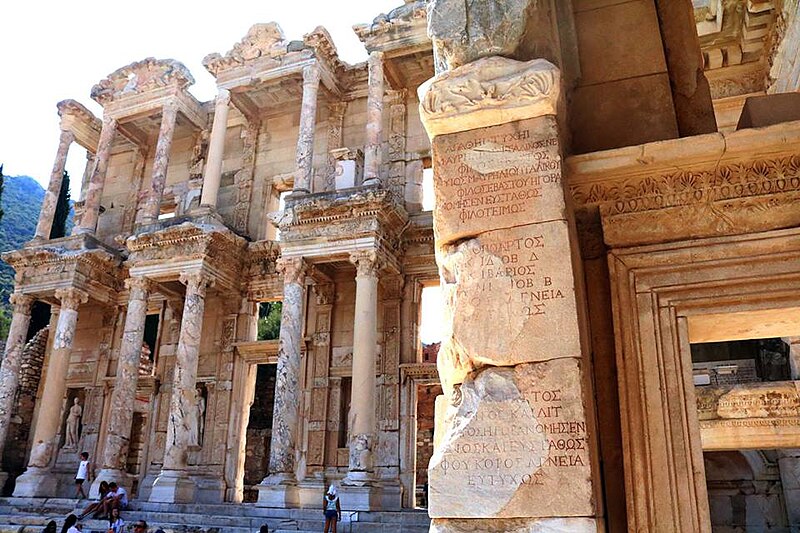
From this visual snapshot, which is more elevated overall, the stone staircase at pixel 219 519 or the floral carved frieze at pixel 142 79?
the floral carved frieze at pixel 142 79

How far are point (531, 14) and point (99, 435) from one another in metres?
18.8

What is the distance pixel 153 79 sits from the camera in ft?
65.7

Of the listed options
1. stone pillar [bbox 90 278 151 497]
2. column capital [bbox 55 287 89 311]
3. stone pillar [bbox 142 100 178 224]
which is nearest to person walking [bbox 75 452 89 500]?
stone pillar [bbox 90 278 151 497]

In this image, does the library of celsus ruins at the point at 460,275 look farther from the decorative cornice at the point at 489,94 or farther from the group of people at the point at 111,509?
the group of people at the point at 111,509

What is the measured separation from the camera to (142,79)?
20.3m

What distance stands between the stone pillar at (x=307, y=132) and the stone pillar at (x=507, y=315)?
13225 millimetres

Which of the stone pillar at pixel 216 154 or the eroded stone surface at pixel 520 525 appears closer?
the eroded stone surface at pixel 520 525

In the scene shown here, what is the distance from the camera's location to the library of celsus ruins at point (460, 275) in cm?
342

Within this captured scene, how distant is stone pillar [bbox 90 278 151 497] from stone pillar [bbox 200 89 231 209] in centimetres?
→ 282

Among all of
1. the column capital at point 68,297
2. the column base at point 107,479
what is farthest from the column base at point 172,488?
the column capital at point 68,297

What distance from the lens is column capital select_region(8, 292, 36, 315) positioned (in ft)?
62.5

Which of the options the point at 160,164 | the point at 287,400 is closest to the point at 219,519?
the point at 287,400

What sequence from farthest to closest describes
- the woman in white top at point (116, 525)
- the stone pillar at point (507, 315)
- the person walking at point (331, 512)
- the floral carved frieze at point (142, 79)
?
1. the floral carved frieze at point (142, 79)
2. the person walking at point (331, 512)
3. the woman in white top at point (116, 525)
4. the stone pillar at point (507, 315)

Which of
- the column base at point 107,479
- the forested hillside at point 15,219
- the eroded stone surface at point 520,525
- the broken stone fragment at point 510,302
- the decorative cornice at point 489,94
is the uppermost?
the forested hillside at point 15,219
